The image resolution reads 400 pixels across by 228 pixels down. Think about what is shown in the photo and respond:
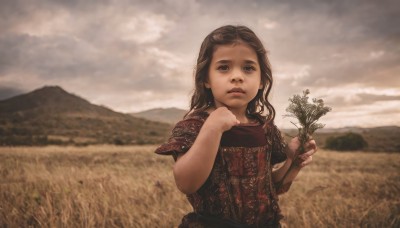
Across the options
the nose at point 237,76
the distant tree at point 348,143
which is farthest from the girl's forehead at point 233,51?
the distant tree at point 348,143

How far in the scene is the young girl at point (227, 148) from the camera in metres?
1.54

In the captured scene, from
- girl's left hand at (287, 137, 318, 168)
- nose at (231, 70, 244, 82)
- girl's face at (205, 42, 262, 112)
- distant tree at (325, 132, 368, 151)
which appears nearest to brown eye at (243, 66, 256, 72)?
girl's face at (205, 42, 262, 112)

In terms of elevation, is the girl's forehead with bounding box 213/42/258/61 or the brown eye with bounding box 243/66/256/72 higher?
the girl's forehead with bounding box 213/42/258/61

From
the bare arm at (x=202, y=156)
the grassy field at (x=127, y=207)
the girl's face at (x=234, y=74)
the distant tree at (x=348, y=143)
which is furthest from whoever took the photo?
the distant tree at (x=348, y=143)

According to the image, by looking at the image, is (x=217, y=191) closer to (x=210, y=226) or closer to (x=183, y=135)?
(x=210, y=226)

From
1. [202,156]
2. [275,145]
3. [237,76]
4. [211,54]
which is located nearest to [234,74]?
[237,76]

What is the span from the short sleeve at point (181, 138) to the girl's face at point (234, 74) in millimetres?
238

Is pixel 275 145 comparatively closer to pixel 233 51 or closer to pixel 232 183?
pixel 232 183

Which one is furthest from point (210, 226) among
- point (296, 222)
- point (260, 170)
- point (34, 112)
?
point (34, 112)

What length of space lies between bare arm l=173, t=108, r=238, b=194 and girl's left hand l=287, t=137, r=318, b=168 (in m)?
0.68

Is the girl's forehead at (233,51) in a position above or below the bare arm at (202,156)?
above

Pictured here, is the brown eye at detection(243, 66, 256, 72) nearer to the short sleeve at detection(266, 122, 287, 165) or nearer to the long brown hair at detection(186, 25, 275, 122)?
the long brown hair at detection(186, 25, 275, 122)

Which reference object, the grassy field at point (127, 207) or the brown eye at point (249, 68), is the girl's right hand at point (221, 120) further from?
the grassy field at point (127, 207)

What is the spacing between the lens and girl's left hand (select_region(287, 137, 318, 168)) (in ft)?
6.37
